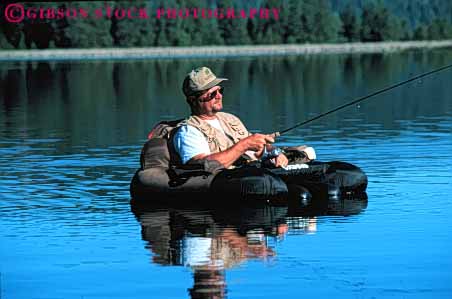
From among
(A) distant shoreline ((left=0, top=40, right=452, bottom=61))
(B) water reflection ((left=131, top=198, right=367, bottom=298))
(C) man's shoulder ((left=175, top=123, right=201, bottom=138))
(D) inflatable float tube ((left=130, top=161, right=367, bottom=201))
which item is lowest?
(A) distant shoreline ((left=0, top=40, right=452, bottom=61))

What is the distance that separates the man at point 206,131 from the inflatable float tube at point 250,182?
0.16 meters

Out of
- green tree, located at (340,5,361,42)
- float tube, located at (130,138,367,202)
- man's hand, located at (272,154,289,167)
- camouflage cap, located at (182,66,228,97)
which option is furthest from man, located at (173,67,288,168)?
green tree, located at (340,5,361,42)

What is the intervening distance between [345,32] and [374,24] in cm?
408

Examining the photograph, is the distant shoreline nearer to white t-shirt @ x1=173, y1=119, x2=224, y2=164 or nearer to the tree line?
the tree line

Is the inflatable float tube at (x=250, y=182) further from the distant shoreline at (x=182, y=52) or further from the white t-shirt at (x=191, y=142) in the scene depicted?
the distant shoreline at (x=182, y=52)

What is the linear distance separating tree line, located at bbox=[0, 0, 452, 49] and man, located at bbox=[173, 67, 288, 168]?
121 m

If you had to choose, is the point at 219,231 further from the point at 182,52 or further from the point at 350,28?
the point at 350,28

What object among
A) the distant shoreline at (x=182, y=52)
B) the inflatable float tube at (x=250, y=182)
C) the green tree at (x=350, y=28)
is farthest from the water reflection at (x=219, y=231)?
the green tree at (x=350, y=28)

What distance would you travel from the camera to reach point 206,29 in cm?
15738

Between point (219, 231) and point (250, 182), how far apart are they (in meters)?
1.63

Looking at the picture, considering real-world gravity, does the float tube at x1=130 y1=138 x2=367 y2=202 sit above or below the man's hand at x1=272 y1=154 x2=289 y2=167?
below

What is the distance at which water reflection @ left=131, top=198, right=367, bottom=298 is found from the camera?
41.3ft

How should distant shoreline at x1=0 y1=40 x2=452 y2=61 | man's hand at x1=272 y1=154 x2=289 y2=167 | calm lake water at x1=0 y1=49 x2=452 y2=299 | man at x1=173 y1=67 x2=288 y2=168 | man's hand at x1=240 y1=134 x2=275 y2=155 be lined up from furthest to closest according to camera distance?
distant shoreline at x1=0 y1=40 x2=452 y2=61 < man's hand at x1=272 y1=154 x2=289 y2=167 < man at x1=173 y1=67 x2=288 y2=168 < man's hand at x1=240 y1=134 x2=275 y2=155 < calm lake water at x1=0 y1=49 x2=452 y2=299

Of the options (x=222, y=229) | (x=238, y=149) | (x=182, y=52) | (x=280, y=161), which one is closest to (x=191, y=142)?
(x=238, y=149)
